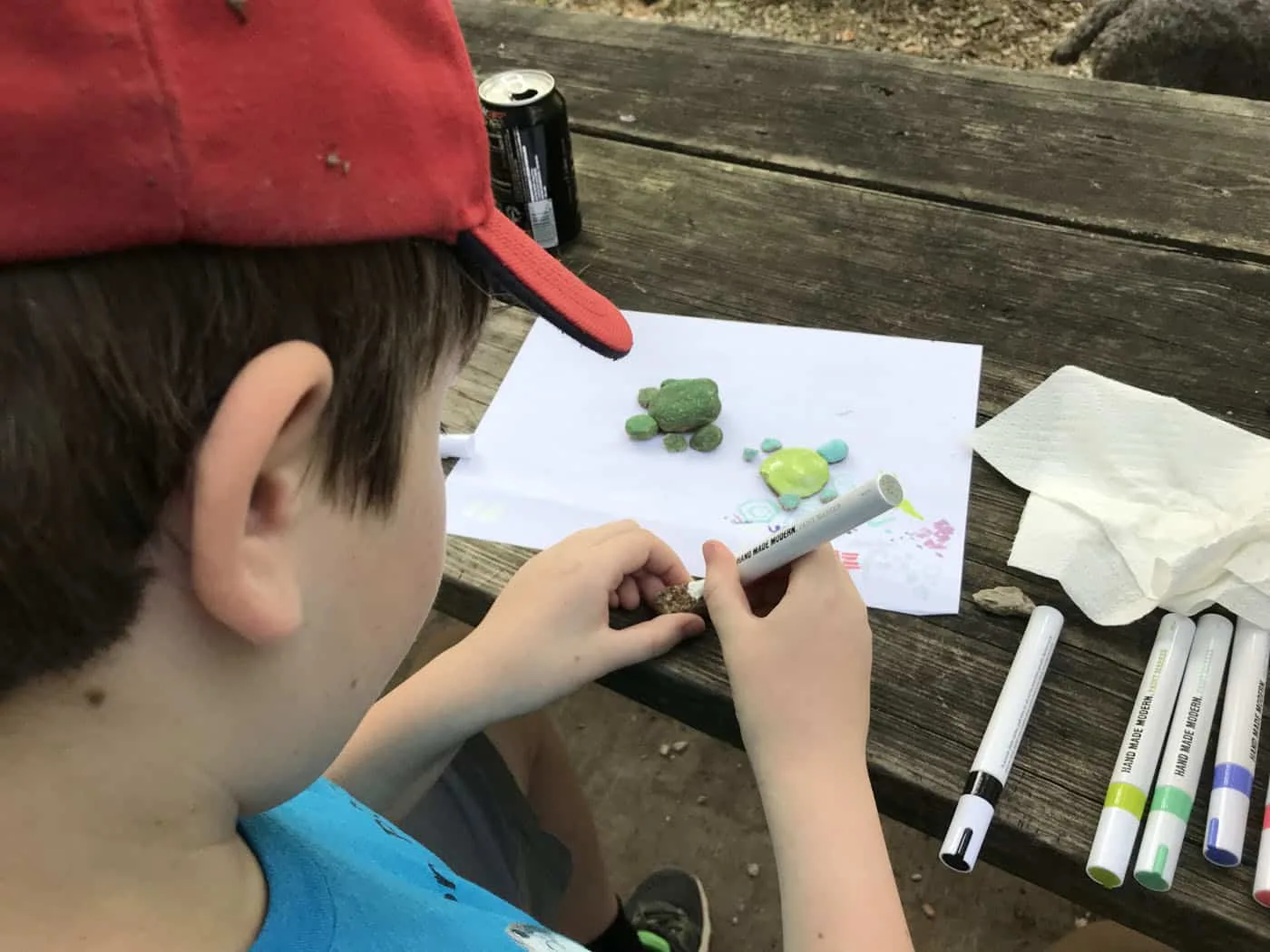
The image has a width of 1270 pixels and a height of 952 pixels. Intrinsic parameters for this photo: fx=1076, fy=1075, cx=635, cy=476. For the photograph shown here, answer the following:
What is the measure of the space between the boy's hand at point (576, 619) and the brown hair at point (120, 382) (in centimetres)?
30

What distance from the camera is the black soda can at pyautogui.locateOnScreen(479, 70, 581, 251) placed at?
3.07 feet

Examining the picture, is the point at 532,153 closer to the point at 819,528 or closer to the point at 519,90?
the point at 519,90

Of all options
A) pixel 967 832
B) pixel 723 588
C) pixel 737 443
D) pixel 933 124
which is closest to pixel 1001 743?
pixel 967 832

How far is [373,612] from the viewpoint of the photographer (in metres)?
0.49

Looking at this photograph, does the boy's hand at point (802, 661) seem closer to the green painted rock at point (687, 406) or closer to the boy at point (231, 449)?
the boy at point (231, 449)

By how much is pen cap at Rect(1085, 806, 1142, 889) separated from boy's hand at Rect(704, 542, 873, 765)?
0.13m

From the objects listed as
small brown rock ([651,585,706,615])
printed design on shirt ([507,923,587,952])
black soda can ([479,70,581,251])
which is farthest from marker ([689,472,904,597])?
black soda can ([479,70,581,251])

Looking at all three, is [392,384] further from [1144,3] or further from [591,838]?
[1144,3]

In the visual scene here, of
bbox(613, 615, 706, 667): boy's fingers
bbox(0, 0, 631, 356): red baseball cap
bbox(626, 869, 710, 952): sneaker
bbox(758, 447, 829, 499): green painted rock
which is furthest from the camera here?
bbox(626, 869, 710, 952): sneaker

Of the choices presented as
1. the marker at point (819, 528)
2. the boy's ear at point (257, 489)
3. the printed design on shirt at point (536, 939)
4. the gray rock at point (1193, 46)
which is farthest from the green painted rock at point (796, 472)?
the gray rock at point (1193, 46)

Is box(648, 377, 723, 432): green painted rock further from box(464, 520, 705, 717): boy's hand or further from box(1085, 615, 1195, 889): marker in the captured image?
box(1085, 615, 1195, 889): marker

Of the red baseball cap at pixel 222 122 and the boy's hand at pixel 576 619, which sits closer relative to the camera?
the red baseball cap at pixel 222 122

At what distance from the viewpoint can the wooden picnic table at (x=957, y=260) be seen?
0.60m

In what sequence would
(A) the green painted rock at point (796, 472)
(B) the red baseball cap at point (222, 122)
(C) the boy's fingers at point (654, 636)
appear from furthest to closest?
(A) the green painted rock at point (796, 472), (C) the boy's fingers at point (654, 636), (B) the red baseball cap at point (222, 122)
